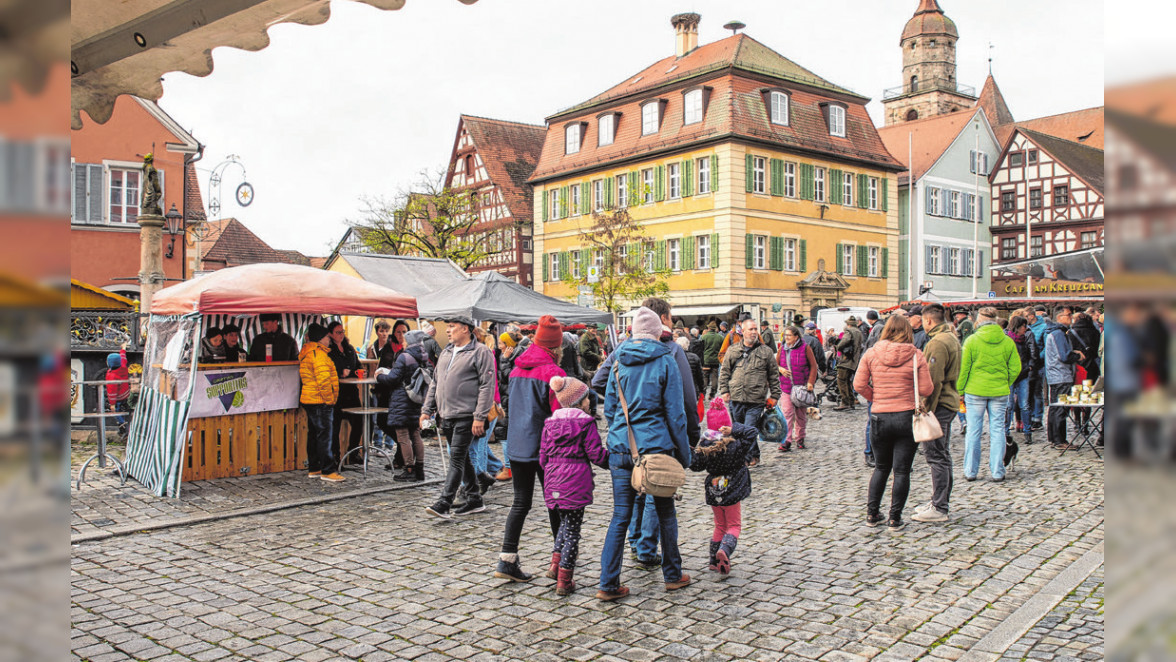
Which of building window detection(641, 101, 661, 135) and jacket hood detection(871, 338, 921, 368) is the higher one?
building window detection(641, 101, 661, 135)

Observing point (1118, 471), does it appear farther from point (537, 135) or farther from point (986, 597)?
point (537, 135)

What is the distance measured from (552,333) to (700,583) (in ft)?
6.94

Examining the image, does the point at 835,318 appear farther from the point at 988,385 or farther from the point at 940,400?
the point at 940,400

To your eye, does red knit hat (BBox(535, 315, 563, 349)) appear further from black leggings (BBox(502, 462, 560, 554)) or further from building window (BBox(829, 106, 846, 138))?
building window (BBox(829, 106, 846, 138))

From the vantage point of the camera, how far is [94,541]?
7520mm

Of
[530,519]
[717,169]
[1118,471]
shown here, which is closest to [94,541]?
[530,519]

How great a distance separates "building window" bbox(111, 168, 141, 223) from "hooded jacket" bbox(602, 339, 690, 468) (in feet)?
85.2

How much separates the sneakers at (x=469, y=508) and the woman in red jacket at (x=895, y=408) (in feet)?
12.0

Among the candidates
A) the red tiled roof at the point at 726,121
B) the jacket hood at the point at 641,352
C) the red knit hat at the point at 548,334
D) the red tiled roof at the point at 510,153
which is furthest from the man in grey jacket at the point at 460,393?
the red tiled roof at the point at 510,153

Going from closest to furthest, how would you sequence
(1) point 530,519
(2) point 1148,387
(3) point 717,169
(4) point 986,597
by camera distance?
(2) point 1148,387
(4) point 986,597
(1) point 530,519
(3) point 717,169

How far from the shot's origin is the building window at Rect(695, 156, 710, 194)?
1527 inches

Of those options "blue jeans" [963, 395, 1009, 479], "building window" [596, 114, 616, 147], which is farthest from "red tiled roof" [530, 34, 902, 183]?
"blue jeans" [963, 395, 1009, 479]

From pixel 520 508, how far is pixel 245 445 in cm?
560

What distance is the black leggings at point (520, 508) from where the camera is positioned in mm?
6344
